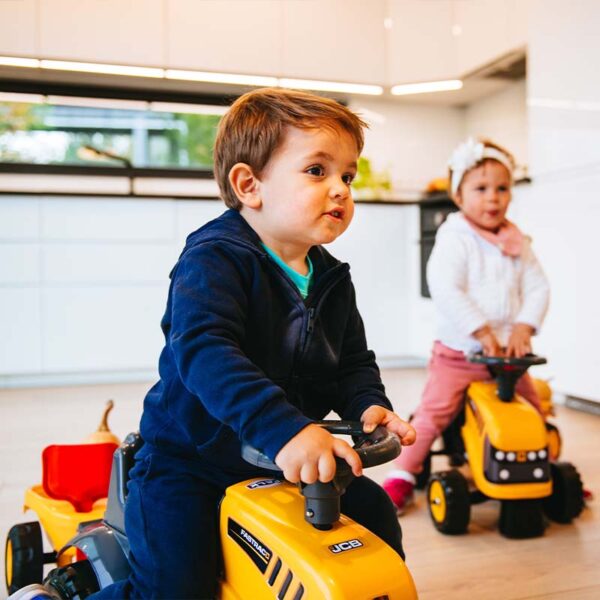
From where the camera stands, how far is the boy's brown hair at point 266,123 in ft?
2.60

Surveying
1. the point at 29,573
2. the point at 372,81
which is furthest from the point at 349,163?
the point at 372,81

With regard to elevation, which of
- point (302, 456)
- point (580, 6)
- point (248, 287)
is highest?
point (580, 6)

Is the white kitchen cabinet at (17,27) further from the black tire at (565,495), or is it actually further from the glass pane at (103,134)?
the black tire at (565,495)

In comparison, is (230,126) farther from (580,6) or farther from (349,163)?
(580,6)

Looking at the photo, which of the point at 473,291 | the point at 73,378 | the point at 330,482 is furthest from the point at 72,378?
the point at 330,482

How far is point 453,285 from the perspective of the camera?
64.8 inches

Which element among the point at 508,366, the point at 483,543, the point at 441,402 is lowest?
the point at 483,543

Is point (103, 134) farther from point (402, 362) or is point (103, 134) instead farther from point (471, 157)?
point (471, 157)

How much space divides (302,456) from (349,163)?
14.3 inches

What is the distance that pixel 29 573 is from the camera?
1.08 metres

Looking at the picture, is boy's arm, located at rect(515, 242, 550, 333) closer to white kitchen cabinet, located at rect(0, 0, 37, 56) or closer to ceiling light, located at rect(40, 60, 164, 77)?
ceiling light, located at rect(40, 60, 164, 77)

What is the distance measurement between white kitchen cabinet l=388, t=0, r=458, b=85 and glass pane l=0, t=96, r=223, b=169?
1106 mm

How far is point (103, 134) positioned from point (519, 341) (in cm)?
296

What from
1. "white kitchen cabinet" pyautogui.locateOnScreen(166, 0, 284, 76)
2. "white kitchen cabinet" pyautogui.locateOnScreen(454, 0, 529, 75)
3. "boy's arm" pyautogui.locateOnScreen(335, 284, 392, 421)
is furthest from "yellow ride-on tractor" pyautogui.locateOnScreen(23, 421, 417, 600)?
"white kitchen cabinet" pyautogui.locateOnScreen(166, 0, 284, 76)
